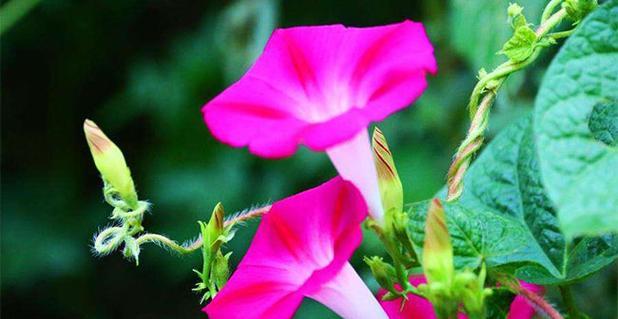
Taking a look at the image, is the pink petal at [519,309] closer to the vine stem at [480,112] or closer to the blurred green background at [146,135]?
the vine stem at [480,112]

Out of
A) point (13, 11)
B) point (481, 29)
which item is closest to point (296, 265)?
point (481, 29)

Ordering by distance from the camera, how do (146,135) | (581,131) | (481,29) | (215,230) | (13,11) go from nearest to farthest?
1. (581,131)
2. (215,230)
3. (481,29)
4. (13,11)
5. (146,135)

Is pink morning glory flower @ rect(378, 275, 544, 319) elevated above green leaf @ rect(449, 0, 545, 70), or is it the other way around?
green leaf @ rect(449, 0, 545, 70)

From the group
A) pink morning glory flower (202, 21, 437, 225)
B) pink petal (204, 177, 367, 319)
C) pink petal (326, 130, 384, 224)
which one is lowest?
pink petal (204, 177, 367, 319)

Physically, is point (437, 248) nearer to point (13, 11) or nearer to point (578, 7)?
point (578, 7)

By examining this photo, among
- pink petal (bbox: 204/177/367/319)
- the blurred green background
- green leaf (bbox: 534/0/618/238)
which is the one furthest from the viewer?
the blurred green background

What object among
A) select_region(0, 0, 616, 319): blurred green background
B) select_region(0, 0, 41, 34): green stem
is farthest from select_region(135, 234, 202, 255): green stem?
select_region(0, 0, 41, 34): green stem

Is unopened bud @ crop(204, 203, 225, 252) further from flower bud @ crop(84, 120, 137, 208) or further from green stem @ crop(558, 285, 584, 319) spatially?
green stem @ crop(558, 285, 584, 319)
